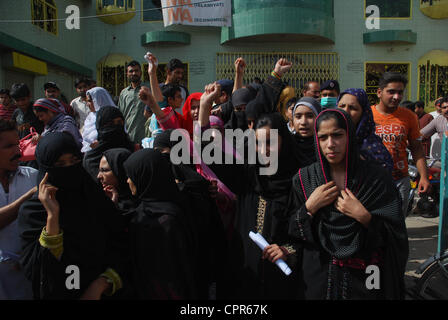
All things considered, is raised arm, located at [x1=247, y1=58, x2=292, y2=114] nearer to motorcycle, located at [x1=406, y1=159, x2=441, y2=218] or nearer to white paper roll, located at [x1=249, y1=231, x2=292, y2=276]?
white paper roll, located at [x1=249, y1=231, x2=292, y2=276]

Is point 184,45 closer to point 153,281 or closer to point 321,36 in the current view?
point 321,36

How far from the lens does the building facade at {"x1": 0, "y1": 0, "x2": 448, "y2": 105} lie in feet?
34.5

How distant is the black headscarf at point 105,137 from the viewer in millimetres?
2629

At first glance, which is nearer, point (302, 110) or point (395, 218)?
point (395, 218)

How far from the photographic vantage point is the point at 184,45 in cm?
1125

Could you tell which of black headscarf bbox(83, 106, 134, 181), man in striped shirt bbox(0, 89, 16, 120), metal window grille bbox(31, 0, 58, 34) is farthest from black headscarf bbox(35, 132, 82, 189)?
metal window grille bbox(31, 0, 58, 34)

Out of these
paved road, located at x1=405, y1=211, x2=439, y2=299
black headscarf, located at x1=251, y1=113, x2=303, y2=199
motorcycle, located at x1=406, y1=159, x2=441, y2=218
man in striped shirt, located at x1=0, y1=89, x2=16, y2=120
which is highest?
man in striped shirt, located at x1=0, y1=89, x2=16, y2=120

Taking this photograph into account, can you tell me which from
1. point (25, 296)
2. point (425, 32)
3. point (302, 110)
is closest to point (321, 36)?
point (425, 32)

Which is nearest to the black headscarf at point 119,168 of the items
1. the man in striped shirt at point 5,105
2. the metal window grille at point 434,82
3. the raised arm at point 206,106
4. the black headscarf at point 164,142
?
the black headscarf at point 164,142

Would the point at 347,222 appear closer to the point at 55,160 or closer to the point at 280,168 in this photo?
the point at 280,168

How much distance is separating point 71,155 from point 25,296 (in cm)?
82

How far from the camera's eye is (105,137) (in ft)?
8.80

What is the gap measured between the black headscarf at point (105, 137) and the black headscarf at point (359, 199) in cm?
160

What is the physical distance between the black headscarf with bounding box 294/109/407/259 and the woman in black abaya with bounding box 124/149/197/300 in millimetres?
716
